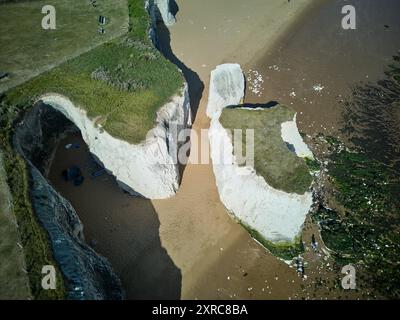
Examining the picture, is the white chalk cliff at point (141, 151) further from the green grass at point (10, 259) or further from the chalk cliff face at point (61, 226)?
the green grass at point (10, 259)

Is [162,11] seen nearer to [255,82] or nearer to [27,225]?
[255,82]

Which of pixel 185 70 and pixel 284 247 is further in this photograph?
pixel 185 70

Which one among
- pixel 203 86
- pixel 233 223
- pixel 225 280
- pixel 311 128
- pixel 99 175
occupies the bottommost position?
pixel 225 280

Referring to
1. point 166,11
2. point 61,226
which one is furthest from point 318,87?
point 61,226

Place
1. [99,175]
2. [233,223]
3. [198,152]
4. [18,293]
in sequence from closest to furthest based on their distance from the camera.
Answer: [18,293], [233,223], [99,175], [198,152]

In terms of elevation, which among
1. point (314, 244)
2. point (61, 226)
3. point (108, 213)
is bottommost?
point (314, 244)

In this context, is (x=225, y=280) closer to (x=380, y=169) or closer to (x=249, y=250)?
(x=249, y=250)

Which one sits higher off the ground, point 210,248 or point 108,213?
point 108,213

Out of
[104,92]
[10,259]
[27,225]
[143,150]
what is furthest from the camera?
[104,92]

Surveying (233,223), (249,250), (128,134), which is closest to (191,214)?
(233,223)
